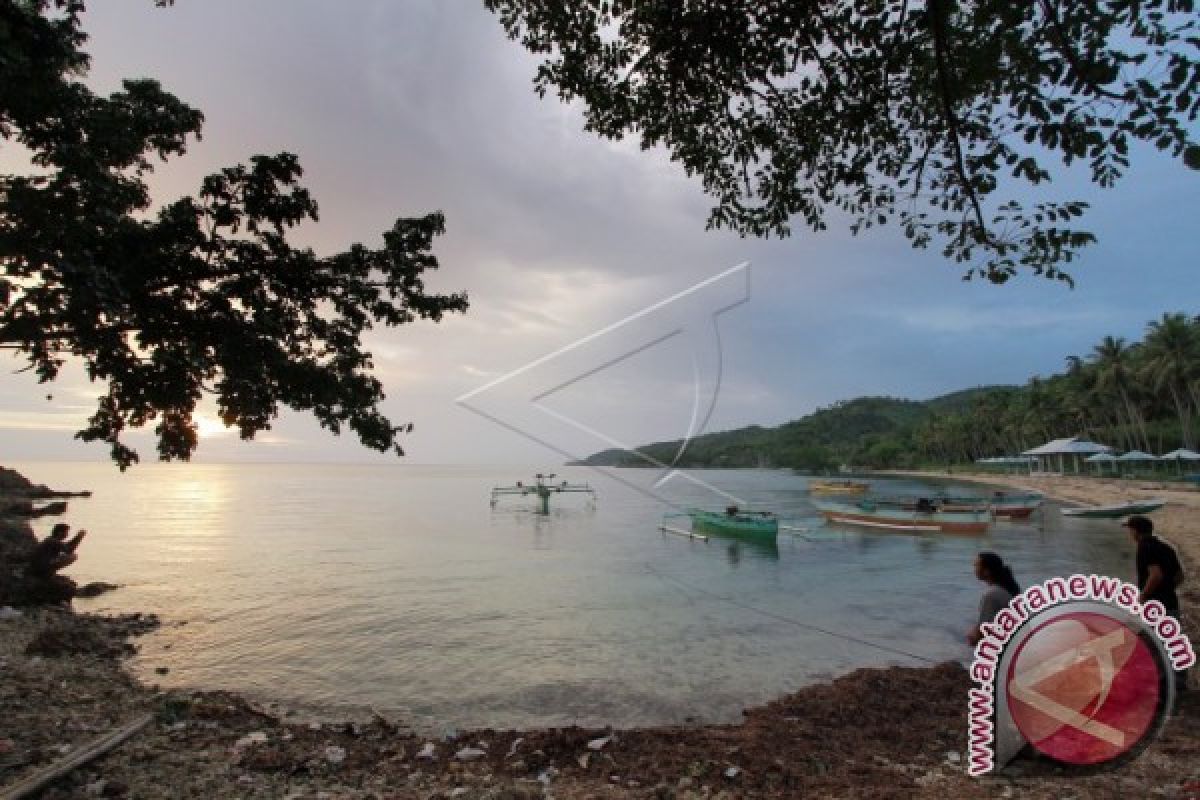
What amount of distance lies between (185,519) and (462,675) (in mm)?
63645

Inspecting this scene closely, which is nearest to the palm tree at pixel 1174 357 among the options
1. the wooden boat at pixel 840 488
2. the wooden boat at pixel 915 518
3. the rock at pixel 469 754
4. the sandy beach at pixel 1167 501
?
the sandy beach at pixel 1167 501

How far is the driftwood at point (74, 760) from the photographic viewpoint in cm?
581

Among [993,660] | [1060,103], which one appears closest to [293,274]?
[1060,103]

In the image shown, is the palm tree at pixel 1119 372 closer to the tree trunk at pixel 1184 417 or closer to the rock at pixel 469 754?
the tree trunk at pixel 1184 417

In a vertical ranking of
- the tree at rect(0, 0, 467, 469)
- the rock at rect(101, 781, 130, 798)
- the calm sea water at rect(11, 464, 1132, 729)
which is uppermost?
the tree at rect(0, 0, 467, 469)

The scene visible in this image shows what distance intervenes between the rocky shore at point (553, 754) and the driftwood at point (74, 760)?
0.08 metres

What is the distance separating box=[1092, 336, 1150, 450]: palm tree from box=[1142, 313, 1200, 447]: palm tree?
3661 millimetres

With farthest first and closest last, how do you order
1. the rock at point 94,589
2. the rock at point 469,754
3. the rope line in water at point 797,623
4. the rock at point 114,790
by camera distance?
the rock at point 94,589 → the rope line in water at point 797,623 → the rock at point 469,754 → the rock at point 114,790

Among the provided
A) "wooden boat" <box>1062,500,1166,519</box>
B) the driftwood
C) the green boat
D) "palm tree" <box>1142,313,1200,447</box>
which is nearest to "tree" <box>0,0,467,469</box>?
the driftwood

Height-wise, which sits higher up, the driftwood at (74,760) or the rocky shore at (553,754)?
the driftwood at (74,760)

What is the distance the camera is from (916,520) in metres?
44.4

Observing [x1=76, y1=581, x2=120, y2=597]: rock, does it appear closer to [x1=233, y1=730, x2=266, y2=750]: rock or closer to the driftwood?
the driftwood

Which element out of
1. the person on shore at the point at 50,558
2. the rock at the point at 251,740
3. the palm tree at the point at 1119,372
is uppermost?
the palm tree at the point at 1119,372

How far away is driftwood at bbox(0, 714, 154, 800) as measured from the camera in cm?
581
